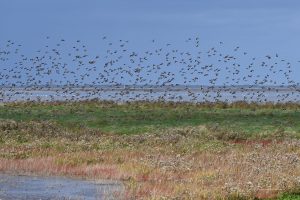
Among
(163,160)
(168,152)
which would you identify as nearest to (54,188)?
(163,160)

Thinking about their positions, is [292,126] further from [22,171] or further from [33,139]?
[22,171]

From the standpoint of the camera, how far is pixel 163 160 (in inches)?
1421

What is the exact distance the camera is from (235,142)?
5097cm

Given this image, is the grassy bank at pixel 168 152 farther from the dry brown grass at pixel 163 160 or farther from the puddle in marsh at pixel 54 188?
the puddle in marsh at pixel 54 188

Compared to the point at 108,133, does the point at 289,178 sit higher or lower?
higher

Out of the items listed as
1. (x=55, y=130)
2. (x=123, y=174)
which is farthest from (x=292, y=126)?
(x=123, y=174)

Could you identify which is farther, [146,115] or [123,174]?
[146,115]

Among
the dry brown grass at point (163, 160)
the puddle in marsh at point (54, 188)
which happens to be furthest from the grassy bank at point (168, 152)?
the puddle in marsh at point (54, 188)

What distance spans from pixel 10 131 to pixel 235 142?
48.5ft

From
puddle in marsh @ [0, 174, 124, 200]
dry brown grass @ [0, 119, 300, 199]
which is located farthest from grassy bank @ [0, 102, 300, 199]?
puddle in marsh @ [0, 174, 124, 200]

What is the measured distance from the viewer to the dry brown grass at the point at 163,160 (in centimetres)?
2764

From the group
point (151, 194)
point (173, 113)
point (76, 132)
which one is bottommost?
point (173, 113)

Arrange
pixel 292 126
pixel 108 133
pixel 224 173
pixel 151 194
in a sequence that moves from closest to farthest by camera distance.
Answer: pixel 151 194 < pixel 224 173 < pixel 108 133 < pixel 292 126

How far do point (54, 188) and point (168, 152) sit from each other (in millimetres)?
12227
